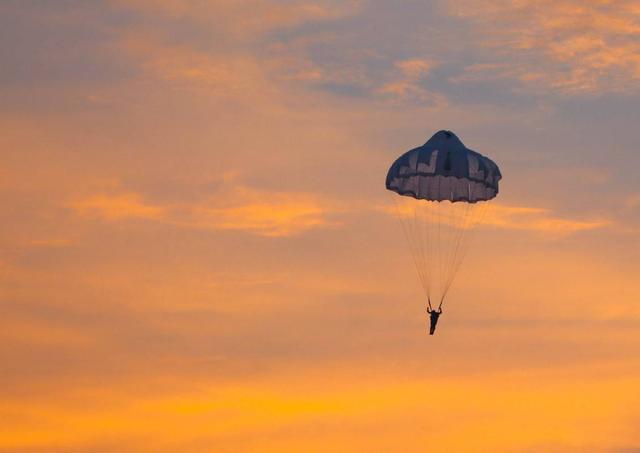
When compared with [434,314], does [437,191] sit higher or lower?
higher

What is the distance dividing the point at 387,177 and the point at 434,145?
374 centimetres

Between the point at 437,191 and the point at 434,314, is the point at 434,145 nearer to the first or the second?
the point at 437,191

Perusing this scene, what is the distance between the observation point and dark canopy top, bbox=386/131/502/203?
293 ft

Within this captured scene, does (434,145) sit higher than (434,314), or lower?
higher

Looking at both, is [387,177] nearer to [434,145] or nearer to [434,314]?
[434,145]

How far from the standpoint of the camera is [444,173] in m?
89.1

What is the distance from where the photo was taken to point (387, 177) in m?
92.7

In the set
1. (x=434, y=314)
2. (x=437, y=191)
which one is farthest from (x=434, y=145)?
(x=434, y=314)

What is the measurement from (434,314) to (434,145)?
35.4ft

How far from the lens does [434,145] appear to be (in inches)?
3588

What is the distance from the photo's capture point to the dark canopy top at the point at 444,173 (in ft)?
293

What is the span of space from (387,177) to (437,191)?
127 inches

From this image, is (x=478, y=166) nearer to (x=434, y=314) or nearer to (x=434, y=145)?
(x=434, y=145)

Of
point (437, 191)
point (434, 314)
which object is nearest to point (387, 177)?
point (437, 191)
